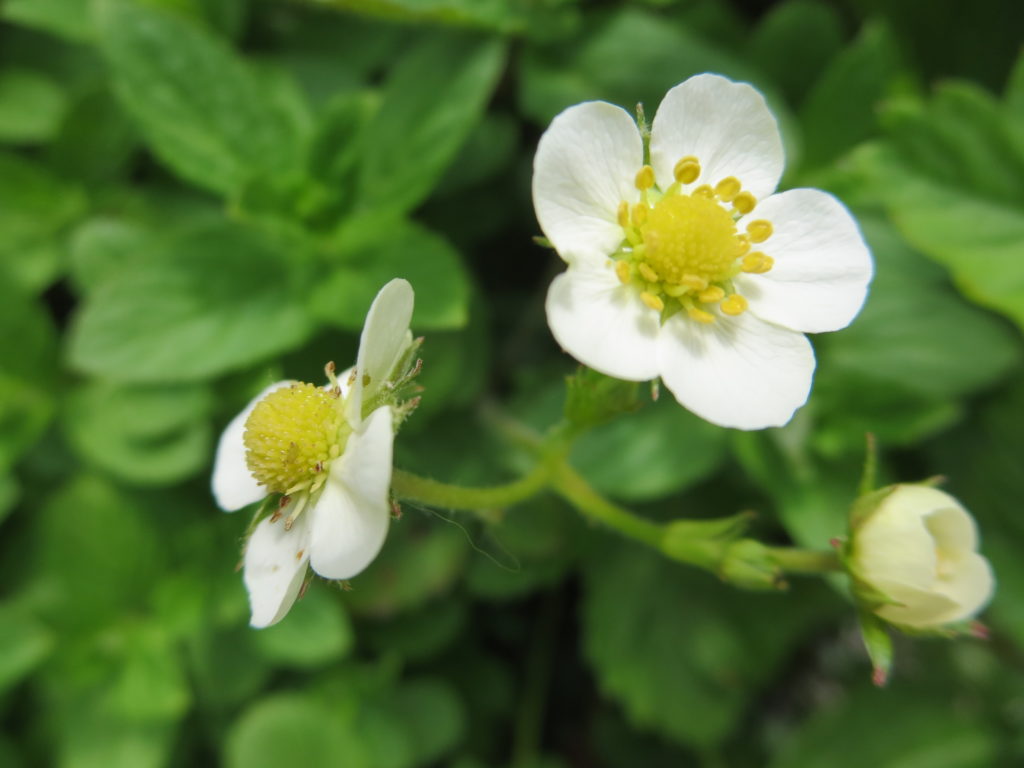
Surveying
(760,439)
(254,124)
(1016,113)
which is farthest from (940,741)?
(254,124)

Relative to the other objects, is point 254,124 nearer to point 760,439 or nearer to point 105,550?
point 105,550

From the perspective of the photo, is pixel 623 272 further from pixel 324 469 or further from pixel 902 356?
pixel 902 356

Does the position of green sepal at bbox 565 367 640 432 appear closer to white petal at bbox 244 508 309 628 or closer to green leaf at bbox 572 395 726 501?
white petal at bbox 244 508 309 628

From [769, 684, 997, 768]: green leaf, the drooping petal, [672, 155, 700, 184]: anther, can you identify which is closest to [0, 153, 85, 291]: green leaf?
the drooping petal

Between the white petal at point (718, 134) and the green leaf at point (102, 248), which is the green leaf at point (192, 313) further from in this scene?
the white petal at point (718, 134)

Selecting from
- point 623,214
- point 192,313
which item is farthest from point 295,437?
point 192,313

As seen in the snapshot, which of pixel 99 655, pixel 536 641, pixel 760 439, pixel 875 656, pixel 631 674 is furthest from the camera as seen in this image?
pixel 536 641

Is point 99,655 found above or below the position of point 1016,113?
below
